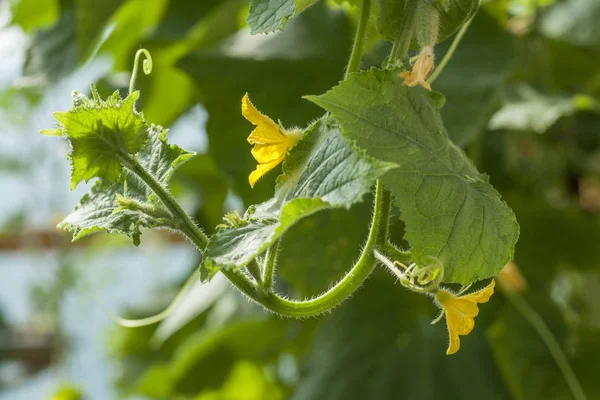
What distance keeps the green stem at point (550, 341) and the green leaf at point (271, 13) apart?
42 cm

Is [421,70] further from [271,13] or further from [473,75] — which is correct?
[473,75]

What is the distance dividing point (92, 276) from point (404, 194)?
181 cm

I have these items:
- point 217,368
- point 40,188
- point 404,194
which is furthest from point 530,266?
point 40,188

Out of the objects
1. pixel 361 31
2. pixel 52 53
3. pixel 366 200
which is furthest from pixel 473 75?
pixel 52 53

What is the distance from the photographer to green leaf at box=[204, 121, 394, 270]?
0.18m

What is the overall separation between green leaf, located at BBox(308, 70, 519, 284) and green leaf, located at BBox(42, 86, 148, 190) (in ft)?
0.22

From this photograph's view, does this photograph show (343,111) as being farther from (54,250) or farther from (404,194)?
(54,250)

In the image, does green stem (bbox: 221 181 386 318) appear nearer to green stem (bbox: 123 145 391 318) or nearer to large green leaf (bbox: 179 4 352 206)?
green stem (bbox: 123 145 391 318)

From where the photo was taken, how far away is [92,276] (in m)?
1.89

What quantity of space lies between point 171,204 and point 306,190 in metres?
0.05

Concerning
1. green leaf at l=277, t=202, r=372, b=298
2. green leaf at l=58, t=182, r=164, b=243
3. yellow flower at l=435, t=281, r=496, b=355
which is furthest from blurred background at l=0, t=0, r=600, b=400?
yellow flower at l=435, t=281, r=496, b=355

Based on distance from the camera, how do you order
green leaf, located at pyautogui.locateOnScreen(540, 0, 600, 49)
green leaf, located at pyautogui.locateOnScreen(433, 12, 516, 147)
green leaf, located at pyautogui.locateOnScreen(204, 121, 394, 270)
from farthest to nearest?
green leaf, located at pyautogui.locateOnScreen(540, 0, 600, 49), green leaf, located at pyautogui.locateOnScreen(433, 12, 516, 147), green leaf, located at pyautogui.locateOnScreen(204, 121, 394, 270)

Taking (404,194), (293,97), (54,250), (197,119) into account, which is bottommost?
(54,250)

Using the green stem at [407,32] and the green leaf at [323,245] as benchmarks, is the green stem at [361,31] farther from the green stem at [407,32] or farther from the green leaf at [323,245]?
the green leaf at [323,245]
